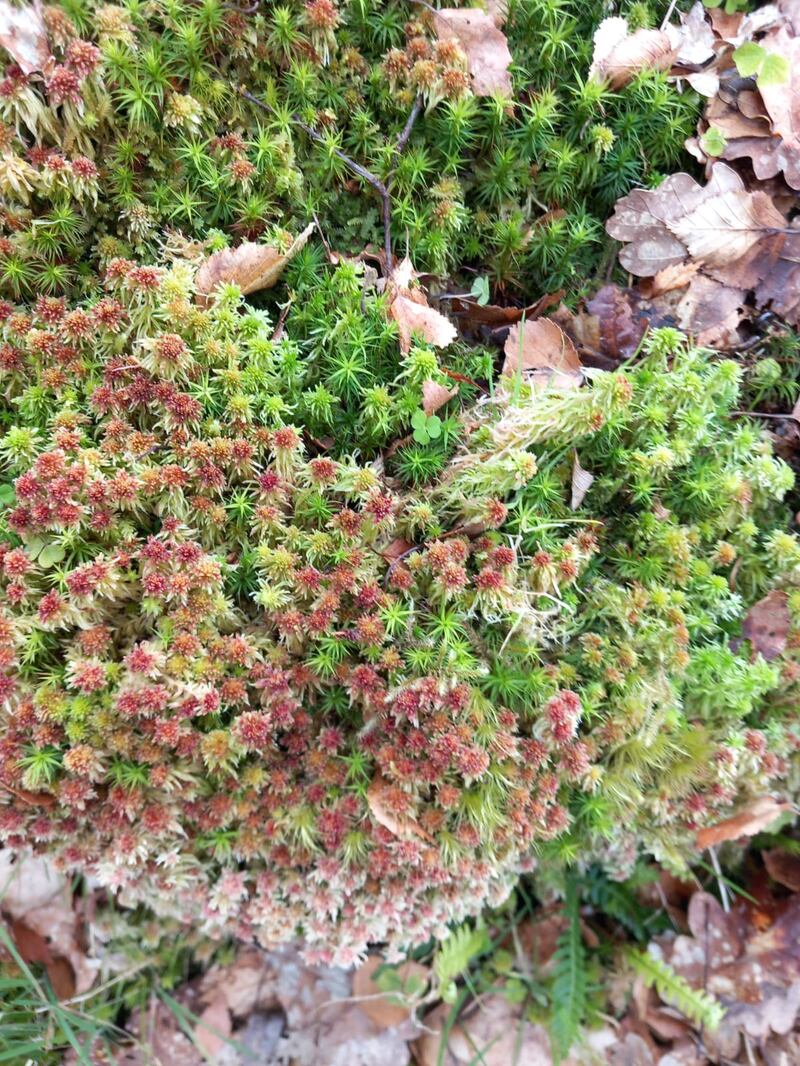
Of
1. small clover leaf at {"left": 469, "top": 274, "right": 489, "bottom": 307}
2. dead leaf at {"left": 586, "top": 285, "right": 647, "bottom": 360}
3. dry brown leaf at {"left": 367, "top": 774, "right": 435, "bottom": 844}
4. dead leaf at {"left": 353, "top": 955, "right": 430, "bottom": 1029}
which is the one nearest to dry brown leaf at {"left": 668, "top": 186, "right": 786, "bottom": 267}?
dead leaf at {"left": 586, "top": 285, "right": 647, "bottom": 360}

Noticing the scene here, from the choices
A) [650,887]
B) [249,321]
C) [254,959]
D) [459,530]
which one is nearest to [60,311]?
[249,321]

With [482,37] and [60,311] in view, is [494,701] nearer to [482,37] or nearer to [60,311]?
[60,311]

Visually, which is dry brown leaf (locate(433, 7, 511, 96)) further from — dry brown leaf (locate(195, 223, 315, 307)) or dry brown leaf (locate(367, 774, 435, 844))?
dry brown leaf (locate(367, 774, 435, 844))

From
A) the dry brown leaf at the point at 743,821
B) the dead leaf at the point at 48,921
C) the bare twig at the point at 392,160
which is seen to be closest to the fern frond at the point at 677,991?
the dry brown leaf at the point at 743,821

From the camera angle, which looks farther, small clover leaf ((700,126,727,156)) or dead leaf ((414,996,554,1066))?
A: dead leaf ((414,996,554,1066))

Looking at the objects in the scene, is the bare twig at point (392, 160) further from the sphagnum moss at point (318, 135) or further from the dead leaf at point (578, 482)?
the dead leaf at point (578, 482)

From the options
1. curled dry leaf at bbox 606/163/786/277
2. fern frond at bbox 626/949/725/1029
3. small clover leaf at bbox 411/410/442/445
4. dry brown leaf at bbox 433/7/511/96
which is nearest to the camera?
small clover leaf at bbox 411/410/442/445
